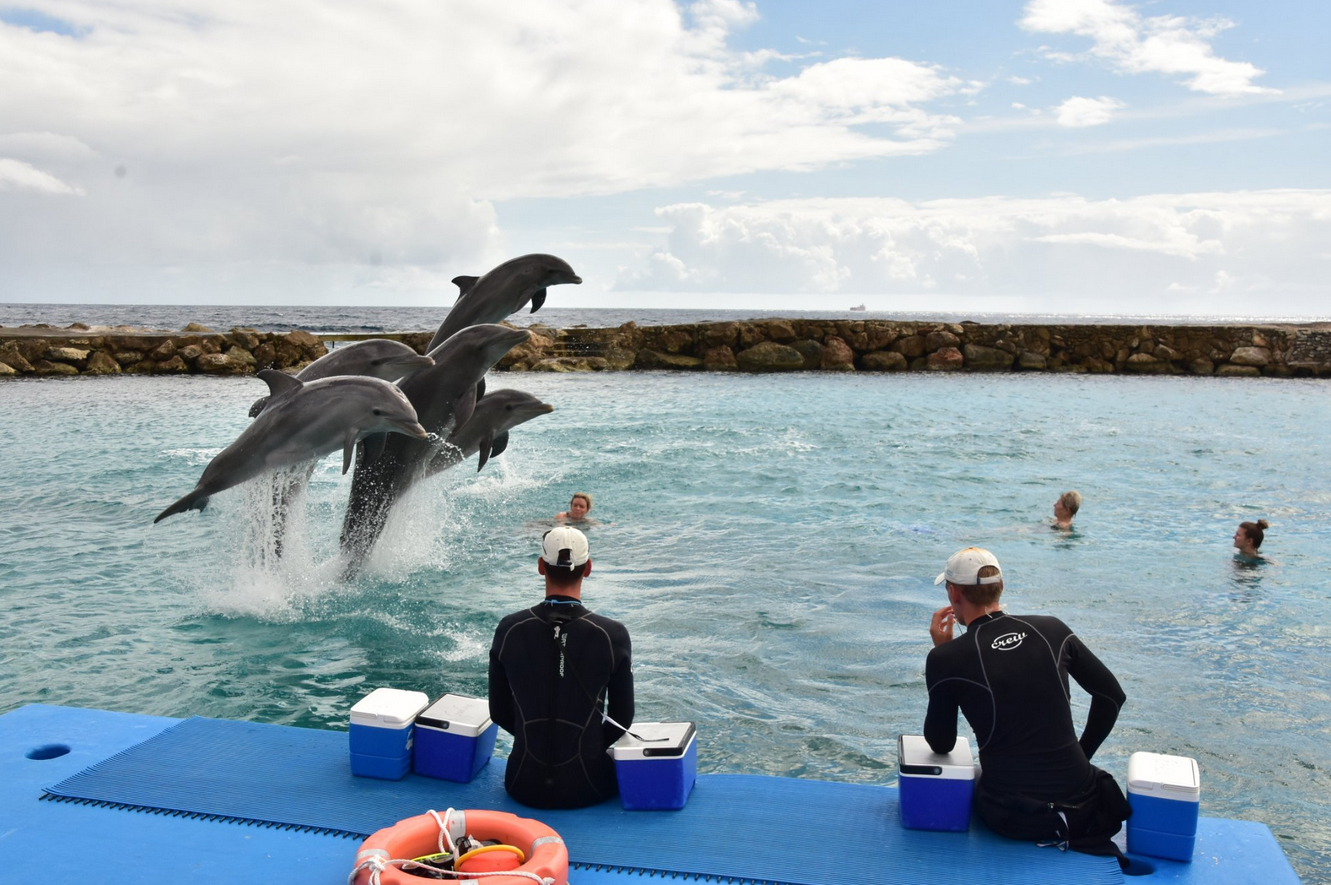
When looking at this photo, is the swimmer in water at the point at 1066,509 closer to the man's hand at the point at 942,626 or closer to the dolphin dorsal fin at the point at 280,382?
the man's hand at the point at 942,626

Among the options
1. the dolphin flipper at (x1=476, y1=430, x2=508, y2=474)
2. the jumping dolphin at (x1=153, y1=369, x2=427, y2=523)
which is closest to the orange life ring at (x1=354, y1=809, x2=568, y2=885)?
the jumping dolphin at (x1=153, y1=369, x2=427, y2=523)

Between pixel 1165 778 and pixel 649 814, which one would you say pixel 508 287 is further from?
pixel 1165 778

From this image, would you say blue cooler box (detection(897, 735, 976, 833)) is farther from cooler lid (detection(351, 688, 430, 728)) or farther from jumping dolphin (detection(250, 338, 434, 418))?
jumping dolphin (detection(250, 338, 434, 418))

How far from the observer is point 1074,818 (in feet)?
13.0

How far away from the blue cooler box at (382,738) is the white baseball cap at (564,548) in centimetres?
106

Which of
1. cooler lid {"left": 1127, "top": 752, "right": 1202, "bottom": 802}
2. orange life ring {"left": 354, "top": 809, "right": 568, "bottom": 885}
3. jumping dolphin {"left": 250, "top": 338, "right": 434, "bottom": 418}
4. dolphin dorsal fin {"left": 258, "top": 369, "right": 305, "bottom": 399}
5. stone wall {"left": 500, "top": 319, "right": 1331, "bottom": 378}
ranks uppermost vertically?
stone wall {"left": 500, "top": 319, "right": 1331, "bottom": 378}

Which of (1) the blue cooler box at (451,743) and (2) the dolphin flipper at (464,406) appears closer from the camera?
(1) the blue cooler box at (451,743)

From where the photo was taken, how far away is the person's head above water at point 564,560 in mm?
4145

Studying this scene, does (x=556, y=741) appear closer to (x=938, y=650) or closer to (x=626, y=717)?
(x=626, y=717)

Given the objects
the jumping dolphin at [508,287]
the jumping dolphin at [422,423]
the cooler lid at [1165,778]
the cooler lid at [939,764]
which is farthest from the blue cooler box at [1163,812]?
the jumping dolphin at [508,287]

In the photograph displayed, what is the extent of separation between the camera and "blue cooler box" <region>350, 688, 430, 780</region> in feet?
14.6

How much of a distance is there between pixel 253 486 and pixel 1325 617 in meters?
10.1

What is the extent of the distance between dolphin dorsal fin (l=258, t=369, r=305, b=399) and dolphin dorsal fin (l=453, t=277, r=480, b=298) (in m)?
2.23

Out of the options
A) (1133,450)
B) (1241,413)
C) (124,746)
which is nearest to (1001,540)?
(1133,450)
